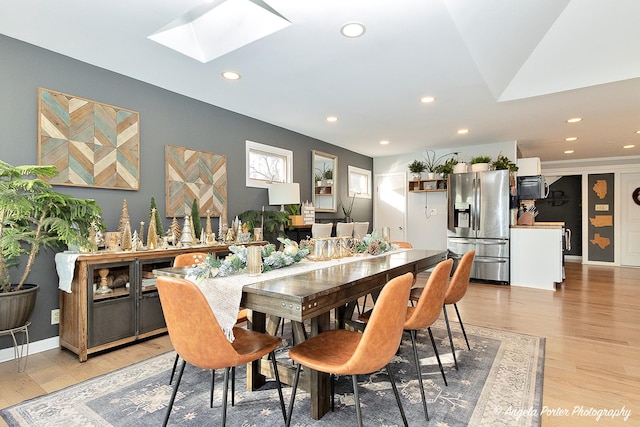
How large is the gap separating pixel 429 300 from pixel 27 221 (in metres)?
2.90

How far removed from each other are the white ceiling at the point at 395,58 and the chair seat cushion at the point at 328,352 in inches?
79.2

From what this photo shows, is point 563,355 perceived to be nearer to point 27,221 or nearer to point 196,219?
point 196,219

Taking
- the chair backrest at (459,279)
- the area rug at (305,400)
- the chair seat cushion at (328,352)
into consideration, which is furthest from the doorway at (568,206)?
the chair seat cushion at (328,352)

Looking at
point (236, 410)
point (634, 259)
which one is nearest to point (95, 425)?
point (236, 410)

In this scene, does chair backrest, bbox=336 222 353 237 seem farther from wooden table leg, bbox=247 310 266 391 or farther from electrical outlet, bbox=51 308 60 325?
electrical outlet, bbox=51 308 60 325

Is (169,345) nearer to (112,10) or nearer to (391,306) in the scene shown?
(391,306)

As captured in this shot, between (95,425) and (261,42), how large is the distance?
8.69ft

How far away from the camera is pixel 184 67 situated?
10.2ft

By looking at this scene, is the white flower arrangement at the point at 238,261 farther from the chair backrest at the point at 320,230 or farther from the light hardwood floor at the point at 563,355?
the chair backrest at the point at 320,230

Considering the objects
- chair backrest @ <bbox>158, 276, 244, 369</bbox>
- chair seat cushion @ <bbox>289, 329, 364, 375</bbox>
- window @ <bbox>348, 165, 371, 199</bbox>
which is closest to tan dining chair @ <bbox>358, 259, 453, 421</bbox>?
chair seat cushion @ <bbox>289, 329, 364, 375</bbox>

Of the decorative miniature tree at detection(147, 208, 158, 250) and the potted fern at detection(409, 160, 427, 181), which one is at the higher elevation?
the potted fern at detection(409, 160, 427, 181)

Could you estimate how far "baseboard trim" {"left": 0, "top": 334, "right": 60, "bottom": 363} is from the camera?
265 centimetres

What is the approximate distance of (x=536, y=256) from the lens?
5430 mm

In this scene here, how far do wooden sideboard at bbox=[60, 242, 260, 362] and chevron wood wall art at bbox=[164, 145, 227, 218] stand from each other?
805 millimetres
